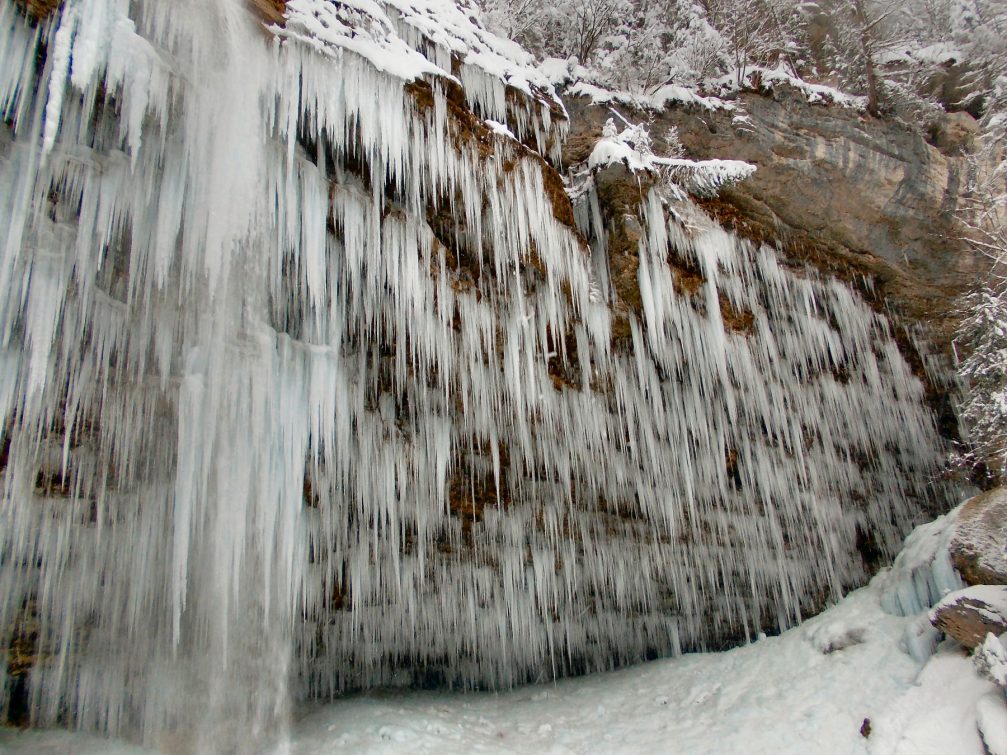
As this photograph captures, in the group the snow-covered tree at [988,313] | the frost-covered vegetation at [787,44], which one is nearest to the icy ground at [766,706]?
the snow-covered tree at [988,313]

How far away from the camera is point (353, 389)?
5.58 metres

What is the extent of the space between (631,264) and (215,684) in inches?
229

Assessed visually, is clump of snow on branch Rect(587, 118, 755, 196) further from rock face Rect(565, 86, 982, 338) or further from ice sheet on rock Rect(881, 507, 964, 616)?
ice sheet on rock Rect(881, 507, 964, 616)

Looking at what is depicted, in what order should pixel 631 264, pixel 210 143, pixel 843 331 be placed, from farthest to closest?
pixel 843 331, pixel 631 264, pixel 210 143

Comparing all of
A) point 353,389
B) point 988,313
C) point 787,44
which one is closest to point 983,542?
point 988,313

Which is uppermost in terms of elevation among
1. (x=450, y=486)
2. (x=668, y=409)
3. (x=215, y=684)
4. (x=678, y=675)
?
(x=668, y=409)

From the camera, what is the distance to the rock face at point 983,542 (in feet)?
19.4

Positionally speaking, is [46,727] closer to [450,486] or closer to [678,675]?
[450,486]

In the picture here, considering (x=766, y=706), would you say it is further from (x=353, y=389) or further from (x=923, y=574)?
(x=353, y=389)

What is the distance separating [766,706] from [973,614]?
92.6 inches

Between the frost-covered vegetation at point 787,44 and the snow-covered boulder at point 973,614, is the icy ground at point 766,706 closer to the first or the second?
the snow-covered boulder at point 973,614

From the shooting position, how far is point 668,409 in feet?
22.7

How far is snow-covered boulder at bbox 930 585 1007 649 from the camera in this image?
5.32 meters

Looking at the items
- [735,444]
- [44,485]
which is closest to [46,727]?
[44,485]
